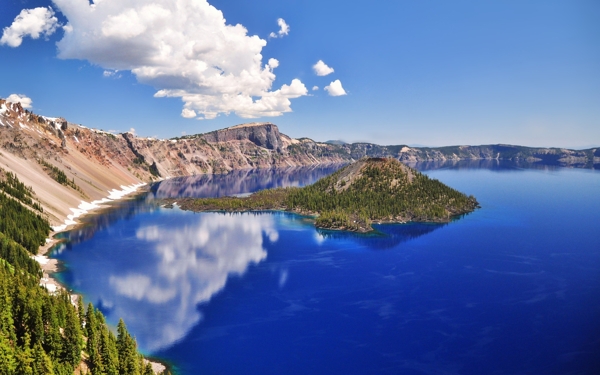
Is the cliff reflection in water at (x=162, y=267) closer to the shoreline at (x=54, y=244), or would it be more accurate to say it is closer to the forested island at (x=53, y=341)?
the shoreline at (x=54, y=244)

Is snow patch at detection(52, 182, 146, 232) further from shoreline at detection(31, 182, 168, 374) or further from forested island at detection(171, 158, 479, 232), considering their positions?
forested island at detection(171, 158, 479, 232)

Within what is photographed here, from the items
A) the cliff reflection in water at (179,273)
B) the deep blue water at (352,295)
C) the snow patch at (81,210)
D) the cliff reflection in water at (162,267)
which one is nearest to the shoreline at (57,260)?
the snow patch at (81,210)

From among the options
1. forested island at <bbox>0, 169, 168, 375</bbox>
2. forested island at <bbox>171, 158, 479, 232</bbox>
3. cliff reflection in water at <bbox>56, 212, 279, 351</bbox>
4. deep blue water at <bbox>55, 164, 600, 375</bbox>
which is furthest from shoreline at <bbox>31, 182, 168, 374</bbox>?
forested island at <bbox>171, 158, 479, 232</bbox>

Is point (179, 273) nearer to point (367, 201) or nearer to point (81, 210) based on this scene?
point (367, 201)

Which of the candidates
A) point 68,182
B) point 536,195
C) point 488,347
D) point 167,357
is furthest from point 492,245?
point 68,182

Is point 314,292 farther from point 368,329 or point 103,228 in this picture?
point 103,228

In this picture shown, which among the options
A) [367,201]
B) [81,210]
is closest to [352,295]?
[367,201]
